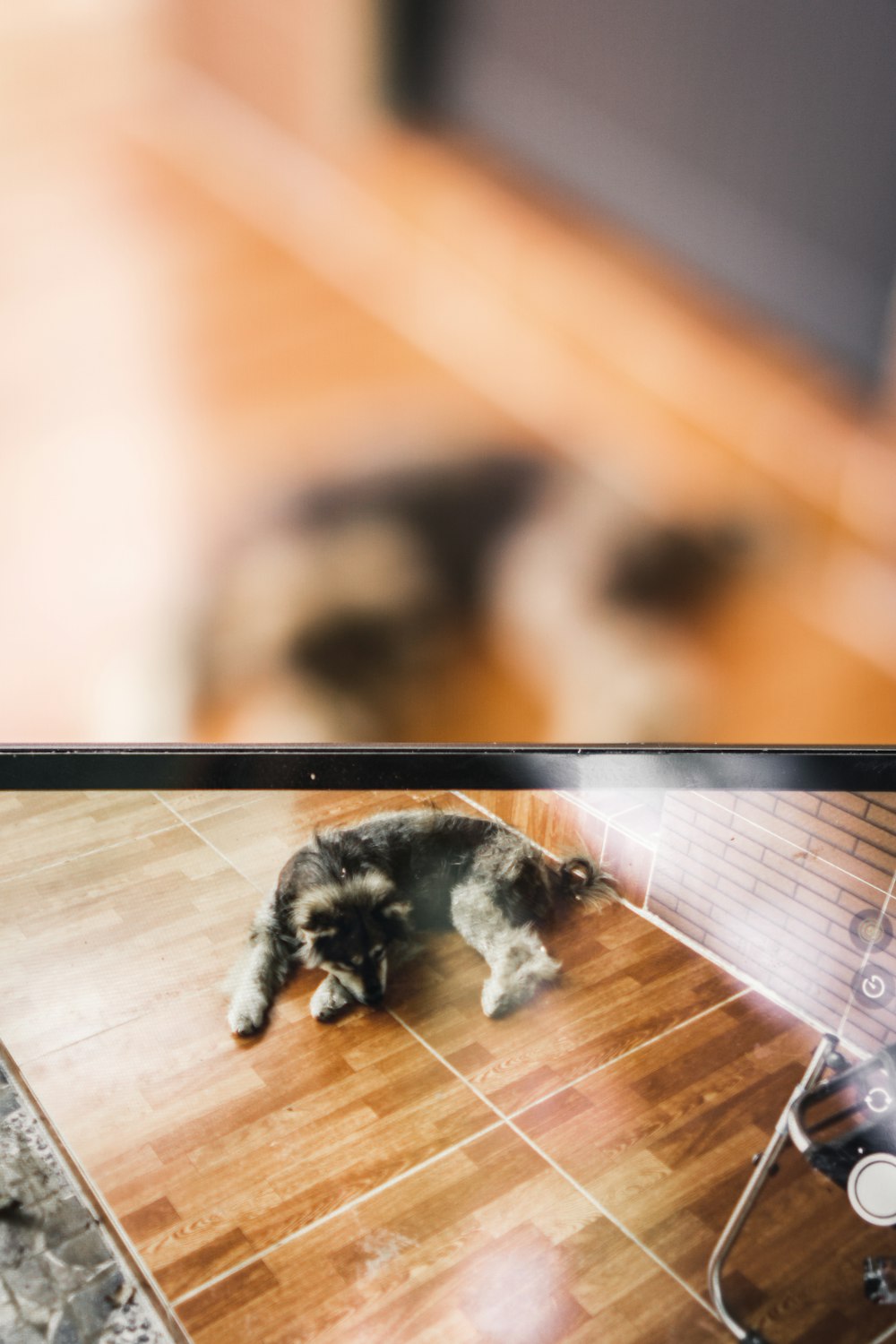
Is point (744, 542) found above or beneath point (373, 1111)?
above

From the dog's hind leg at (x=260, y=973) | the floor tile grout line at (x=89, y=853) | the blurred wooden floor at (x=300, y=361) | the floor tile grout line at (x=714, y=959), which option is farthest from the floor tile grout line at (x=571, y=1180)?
the blurred wooden floor at (x=300, y=361)

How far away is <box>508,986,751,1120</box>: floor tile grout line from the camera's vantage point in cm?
93

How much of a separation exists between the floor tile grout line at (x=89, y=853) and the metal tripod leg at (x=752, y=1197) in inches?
26.2

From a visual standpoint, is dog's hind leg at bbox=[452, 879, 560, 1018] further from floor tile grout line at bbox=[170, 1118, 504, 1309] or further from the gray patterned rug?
the gray patterned rug

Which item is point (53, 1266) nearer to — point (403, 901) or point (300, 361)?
point (403, 901)

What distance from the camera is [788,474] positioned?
51cm

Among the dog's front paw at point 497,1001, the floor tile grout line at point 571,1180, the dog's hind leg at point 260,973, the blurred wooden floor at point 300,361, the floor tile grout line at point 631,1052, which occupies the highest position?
the blurred wooden floor at point 300,361

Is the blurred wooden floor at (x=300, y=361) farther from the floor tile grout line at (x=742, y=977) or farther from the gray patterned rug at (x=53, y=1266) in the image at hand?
the floor tile grout line at (x=742, y=977)

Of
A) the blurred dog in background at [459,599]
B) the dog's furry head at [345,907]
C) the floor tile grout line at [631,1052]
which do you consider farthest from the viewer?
the dog's furry head at [345,907]

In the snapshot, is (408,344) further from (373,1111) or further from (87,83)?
(373,1111)

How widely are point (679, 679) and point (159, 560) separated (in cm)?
28

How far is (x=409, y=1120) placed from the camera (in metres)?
0.92

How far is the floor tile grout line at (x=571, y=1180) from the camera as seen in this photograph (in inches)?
32.1

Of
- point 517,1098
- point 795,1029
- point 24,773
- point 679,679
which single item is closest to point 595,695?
point 679,679
